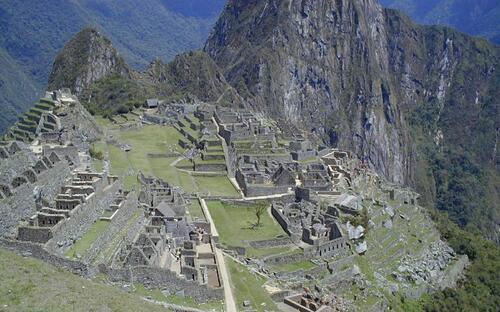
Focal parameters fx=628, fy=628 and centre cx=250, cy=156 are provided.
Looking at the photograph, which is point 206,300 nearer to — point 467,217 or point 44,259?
point 44,259

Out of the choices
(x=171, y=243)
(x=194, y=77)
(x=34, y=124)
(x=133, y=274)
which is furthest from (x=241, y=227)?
(x=194, y=77)

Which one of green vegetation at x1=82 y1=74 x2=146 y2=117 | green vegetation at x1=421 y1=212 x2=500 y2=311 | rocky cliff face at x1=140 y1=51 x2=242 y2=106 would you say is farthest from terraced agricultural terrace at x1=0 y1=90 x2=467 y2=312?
rocky cliff face at x1=140 y1=51 x2=242 y2=106

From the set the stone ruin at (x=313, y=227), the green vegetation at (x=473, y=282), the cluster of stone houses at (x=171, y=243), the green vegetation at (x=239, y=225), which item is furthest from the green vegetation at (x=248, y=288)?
the green vegetation at (x=473, y=282)

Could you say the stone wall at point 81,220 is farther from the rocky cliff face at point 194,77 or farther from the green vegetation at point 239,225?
the rocky cliff face at point 194,77

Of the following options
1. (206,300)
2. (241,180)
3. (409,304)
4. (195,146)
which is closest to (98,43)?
(195,146)

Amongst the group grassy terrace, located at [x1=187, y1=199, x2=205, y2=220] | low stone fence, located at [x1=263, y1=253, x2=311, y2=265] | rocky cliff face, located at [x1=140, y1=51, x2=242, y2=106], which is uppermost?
rocky cliff face, located at [x1=140, y1=51, x2=242, y2=106]

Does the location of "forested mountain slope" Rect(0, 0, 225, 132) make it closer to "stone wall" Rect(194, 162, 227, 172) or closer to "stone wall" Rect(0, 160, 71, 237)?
"stone wall" Rect(194, 162, 227, 172)
